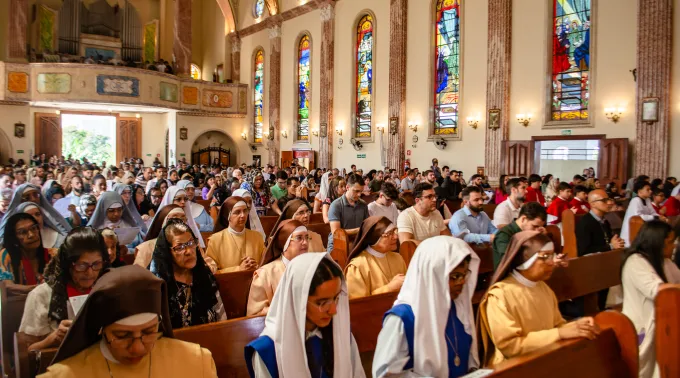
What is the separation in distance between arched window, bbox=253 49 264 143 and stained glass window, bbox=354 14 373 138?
286 inches

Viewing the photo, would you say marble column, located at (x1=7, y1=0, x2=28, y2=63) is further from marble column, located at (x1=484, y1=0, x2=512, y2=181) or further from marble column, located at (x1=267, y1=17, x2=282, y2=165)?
marble column, located at (x1=484, y1=0, x2=512, y2=181)

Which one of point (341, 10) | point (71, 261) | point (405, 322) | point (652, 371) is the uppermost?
point (341, 10)

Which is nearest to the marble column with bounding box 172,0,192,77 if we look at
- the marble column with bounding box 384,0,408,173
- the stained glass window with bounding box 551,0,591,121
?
the marble column with bounding box 384,0,408,173

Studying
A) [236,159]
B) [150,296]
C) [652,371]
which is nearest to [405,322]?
[150,296]

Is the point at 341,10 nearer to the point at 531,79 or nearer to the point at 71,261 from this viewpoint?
the point at 531,79

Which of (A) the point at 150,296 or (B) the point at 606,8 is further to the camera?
(B) the point at 606,8

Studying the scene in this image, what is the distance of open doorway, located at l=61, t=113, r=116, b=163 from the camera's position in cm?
2563

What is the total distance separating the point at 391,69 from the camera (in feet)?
62.1

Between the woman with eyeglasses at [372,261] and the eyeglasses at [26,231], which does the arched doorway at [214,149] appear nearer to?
the eyeglasses at [26,231]

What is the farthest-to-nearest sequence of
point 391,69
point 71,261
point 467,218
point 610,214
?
1. point 391,69
2. point 610,214
3. point 467,218
4. point 71,261

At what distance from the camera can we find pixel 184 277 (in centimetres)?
327

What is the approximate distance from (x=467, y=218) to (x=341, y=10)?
1702 centimetres

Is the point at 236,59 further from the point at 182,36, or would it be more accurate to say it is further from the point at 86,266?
the point at 86,266

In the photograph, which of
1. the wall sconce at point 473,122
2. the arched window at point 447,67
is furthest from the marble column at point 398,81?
the wall sconce at point 473,122
